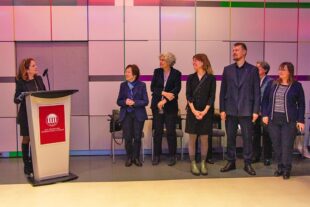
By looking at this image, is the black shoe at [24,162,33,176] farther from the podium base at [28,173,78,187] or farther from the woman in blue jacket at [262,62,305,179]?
the woman in blue jacket at [262,62,305,179]

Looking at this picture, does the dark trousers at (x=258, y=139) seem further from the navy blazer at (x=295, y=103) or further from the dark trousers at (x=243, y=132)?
the navy blazer at (x=295, y=103)

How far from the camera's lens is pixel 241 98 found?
586cm

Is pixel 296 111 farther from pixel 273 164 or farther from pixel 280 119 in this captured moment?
pixel 273 164

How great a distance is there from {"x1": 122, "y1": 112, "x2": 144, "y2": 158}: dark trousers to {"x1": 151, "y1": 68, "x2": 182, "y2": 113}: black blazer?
0.38 meters

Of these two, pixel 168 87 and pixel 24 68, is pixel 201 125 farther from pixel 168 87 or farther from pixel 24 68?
pixel 24 68

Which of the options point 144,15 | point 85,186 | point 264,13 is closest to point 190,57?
point 144,15

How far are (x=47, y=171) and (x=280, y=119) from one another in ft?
10.6

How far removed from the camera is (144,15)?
7414 mm

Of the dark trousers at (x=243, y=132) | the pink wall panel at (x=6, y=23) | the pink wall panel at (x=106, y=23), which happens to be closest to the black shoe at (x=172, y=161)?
the dark trousers at (x=243, y=132)

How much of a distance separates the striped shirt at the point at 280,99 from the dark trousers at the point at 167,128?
159 centimetres

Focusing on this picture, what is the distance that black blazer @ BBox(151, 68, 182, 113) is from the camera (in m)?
6.43

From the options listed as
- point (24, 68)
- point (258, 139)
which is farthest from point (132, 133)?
point (258, 139)

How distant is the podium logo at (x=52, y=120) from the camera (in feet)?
17.8

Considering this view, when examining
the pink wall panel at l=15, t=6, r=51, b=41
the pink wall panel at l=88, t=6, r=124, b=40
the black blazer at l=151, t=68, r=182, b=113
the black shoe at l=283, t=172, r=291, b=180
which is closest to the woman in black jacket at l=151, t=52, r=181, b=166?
the black blazer at l=151, t=68, r=182, b=113
